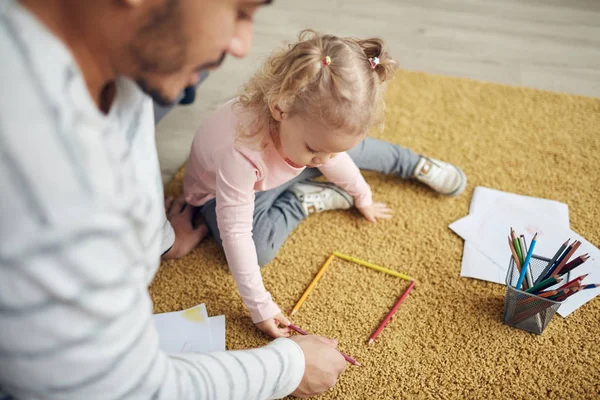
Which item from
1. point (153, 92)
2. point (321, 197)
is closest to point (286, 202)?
point (321, 197)

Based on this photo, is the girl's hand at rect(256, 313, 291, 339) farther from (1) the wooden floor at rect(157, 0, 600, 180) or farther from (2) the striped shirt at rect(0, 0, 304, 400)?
(1) the wooden floor at rect(157, 0, 600, 180)

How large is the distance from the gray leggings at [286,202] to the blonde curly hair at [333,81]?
0.32 m

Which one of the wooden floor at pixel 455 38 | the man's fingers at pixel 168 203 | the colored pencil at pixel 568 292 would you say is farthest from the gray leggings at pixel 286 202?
the colored pencil at pixel 568 292

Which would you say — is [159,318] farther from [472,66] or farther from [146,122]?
[472,66]

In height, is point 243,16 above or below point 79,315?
above

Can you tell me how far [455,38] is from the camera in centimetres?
183

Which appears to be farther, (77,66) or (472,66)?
(472,66)

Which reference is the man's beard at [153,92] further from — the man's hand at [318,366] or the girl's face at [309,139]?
the man's hand at [318,366]

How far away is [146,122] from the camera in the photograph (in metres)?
0.59

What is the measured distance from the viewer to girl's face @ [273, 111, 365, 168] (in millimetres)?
866

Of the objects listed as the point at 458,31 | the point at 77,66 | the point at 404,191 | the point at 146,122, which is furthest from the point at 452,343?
the point at 458,31

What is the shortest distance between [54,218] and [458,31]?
1.77 m

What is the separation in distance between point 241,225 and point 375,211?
1.27ft

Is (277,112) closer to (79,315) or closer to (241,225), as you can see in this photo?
(241,225)
